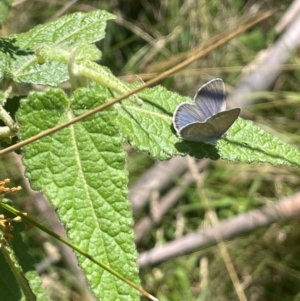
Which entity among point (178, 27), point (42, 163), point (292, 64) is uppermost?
point (178, 27)

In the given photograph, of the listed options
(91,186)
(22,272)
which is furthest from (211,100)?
(22,272)

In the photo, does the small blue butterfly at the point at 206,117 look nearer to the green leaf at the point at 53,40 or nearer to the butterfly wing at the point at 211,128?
the butterfly wing at the point at 211,128

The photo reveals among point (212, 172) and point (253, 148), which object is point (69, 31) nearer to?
point (253, 148)

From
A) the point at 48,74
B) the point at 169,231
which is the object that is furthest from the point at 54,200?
the point at 169,231

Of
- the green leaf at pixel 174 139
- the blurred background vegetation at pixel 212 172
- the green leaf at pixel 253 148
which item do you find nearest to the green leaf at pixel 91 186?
the green leaf at pixel 174 139

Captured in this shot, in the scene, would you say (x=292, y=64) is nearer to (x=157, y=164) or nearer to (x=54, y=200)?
(x=157, y=164)

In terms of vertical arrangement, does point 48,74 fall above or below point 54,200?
above
